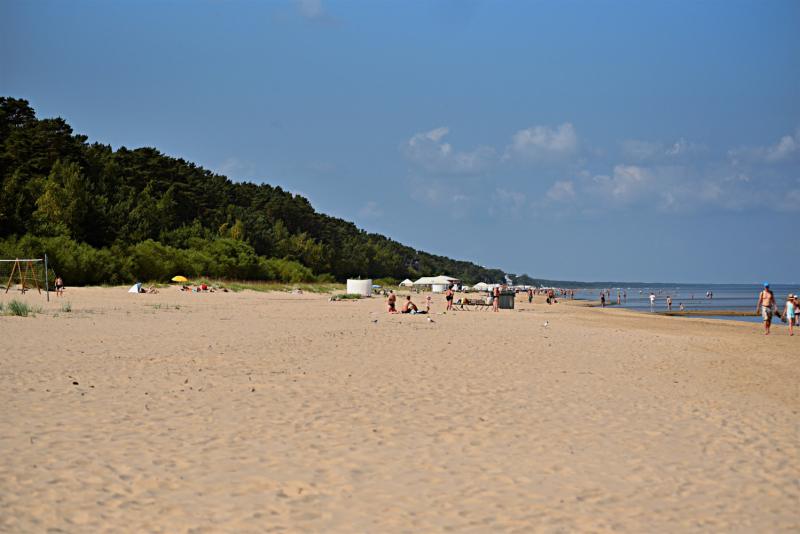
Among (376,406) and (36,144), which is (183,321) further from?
(36,144)

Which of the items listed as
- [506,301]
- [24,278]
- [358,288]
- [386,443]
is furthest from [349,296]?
[386,443]

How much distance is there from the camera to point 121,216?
5628 centimetres

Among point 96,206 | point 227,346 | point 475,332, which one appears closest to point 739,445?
point 227,346

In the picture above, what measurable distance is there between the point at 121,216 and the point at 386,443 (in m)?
57.8

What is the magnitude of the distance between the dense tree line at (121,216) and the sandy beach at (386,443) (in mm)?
37452

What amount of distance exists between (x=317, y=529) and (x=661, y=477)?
2836 millimetres

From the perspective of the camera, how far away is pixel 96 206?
53531mm

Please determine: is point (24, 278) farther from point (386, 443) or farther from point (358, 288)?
point (386, 443)

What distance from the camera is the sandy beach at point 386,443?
151 inches

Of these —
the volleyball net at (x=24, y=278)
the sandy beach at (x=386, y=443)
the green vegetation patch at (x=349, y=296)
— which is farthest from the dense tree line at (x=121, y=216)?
the sandy beach at (x=386, y=443)

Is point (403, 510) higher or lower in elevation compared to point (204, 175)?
lower

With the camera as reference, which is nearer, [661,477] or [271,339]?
[661,477]

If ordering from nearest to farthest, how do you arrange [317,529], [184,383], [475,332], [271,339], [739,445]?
[317,529], [739,445], [184,383], [271,339], [475,332]

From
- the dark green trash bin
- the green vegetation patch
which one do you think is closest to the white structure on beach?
the green vegetation patch
